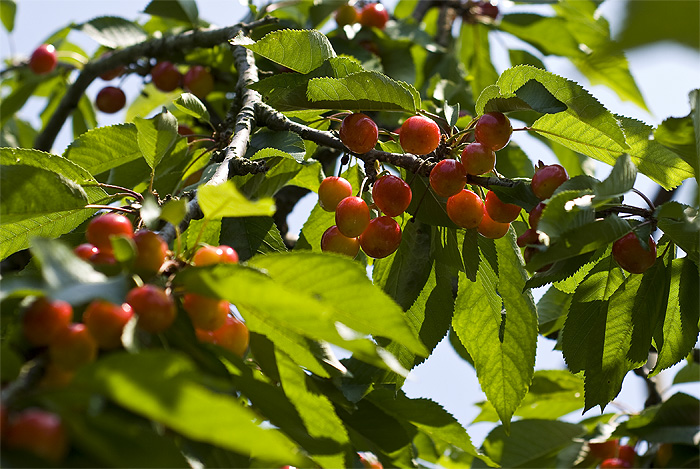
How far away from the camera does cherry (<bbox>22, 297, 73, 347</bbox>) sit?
2.22 ft

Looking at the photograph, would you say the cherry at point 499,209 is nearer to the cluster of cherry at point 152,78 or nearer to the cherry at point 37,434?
the cherry at point 37,434

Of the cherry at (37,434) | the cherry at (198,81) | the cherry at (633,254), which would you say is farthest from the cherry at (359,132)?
the cherry at (198,81)

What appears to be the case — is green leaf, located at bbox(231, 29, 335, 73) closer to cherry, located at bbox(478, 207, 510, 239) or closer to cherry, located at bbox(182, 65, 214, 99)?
cherry, located at bbox(478, 207, 510, 239)

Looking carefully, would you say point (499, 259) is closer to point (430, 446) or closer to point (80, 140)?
point (430, 446)

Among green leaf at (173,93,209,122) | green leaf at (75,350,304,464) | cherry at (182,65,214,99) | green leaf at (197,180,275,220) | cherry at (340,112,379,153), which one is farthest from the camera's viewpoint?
cherry at (182,65,214,99)

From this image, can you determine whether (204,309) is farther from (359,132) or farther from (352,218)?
(359,132)

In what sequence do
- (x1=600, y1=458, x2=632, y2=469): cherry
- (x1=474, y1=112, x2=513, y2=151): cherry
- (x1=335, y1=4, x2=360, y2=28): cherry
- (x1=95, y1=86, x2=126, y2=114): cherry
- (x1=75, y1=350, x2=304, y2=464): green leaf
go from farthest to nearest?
(x1=95, y1=86, x2=126, y2=114): cherry
(x1=335, y1=4, x2=360, y2=28): cherry
(x1=600, y1=458, x2=632, y2=469): cherry
(x1=474, y1=112, x2=513, y2=151): cherry
(x1=75, y1=350, x2=304, y2=464): green leaf

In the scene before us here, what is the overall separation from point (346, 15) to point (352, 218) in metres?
1.63

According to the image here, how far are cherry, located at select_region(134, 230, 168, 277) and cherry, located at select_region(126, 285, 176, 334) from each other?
3.5 inches

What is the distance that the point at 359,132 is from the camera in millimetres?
1302

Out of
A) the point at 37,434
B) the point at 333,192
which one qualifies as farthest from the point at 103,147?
the point at 37,434

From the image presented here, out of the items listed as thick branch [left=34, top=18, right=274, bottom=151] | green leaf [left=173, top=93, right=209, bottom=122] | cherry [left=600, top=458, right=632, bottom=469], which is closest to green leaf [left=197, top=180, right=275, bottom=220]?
green leaf [left=173, top=93, right=209, bottom=122]

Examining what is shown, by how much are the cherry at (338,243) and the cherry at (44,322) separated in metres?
0.69

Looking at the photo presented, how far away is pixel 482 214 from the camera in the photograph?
4.08ft
